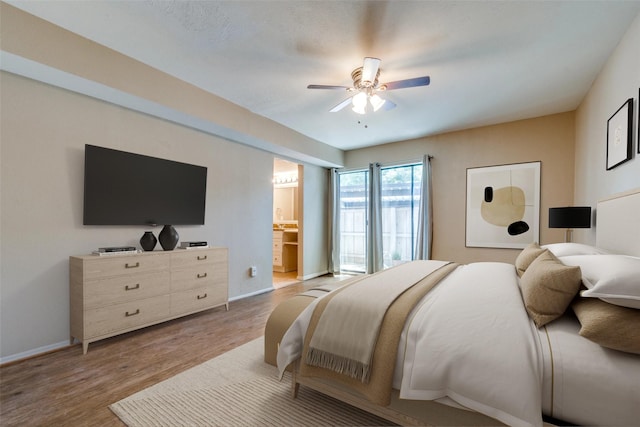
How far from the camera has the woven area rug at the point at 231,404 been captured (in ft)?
5.15

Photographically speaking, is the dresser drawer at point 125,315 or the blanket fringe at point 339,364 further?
the dresser drawer at point 125,315

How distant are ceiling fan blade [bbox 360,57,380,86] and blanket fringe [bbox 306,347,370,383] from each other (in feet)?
6.99

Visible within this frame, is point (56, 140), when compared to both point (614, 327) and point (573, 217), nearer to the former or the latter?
point (614, 327)

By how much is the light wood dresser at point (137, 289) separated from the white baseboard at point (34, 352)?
8 centimetres

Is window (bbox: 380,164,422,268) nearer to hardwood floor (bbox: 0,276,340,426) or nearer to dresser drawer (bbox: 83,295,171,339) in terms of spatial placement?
hardwood floor (bbox: 0,276,340,426)

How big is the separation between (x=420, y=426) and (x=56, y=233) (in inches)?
126

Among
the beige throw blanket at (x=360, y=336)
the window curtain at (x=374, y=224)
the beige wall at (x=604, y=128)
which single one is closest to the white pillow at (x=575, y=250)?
the beige wall at (x=604, y=128)

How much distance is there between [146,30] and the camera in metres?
2.16

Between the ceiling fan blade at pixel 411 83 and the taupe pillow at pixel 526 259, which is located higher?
the ceiling fan blade at pixel 411 83

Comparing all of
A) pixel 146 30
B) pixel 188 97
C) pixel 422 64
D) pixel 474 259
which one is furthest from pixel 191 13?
pixel 474 259

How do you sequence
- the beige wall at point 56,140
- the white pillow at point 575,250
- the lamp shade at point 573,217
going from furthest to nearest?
the lamp shade at point 573,217 < the beige wall at point 56,140 < the white pillow at point 575,250

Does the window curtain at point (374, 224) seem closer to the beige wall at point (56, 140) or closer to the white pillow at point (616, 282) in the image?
the beige wall at point (56, 140)

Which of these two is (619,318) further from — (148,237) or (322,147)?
(322,147)

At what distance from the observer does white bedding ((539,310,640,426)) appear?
3.19 ft
